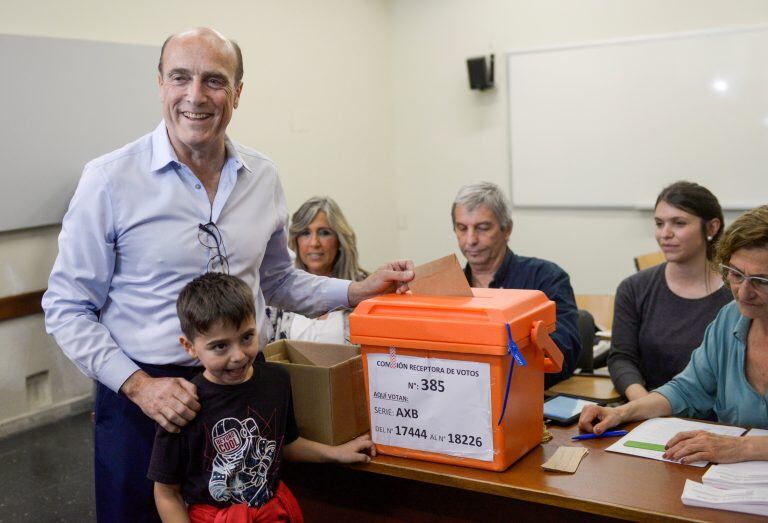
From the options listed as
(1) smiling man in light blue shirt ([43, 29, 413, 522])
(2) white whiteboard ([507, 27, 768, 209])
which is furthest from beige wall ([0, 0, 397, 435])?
(1) smiling man in light blue shirt ([43, 29, 413, 522])

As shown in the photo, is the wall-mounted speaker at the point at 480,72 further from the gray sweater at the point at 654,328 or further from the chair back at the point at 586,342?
the gray sweater at the point at 654,328

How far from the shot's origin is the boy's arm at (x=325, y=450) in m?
1.93

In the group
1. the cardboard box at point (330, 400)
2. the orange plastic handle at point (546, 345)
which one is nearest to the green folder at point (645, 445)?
the orange plastic handle at point (546, 345)

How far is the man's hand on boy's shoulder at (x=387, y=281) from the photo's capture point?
2.03 meters

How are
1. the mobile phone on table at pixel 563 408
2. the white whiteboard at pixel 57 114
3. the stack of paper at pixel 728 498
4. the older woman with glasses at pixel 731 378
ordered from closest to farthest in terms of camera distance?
the stack of paper at pixel 728 498, the older woman with glasses at pixel 731 378, the mobile phone on table at pixel 563 408, the white whiteboard at pixel 57 114

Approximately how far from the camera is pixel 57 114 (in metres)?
3.79

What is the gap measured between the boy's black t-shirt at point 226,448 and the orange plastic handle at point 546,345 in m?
0.62

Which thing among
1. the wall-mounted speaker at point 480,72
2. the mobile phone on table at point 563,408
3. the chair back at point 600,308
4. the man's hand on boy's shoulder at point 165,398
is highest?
the wall-mounted speaker at point 480,72

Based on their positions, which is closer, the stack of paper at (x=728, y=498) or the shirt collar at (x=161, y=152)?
the stack of paper at (x=728, y=498)

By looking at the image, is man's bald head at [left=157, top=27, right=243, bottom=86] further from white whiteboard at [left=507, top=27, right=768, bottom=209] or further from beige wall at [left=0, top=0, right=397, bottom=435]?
white whiteboard at [left=507, top=27, right=768, bottom=209]

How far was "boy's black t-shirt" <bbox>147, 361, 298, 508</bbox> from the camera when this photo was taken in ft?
5.59

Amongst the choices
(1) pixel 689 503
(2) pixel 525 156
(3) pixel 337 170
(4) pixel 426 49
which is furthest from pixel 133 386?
(4) pixel 426 49

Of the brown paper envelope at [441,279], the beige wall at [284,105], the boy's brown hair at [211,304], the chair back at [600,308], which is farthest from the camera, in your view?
the chair back at [600,308]

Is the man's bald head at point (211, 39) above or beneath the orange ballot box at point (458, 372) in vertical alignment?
above
